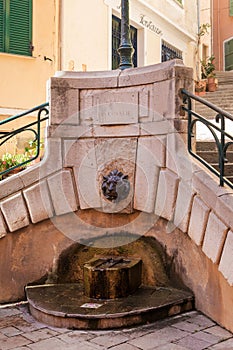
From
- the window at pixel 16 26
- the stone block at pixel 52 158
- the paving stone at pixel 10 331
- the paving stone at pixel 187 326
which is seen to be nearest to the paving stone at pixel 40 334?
the paving stone at pixel 10 331

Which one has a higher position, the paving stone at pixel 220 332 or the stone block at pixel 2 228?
the stone block at pixel 2 228

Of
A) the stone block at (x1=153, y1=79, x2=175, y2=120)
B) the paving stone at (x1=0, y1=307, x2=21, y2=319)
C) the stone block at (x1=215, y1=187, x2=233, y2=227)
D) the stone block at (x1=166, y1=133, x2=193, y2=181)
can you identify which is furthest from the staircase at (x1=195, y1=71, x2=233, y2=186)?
the paving stone at (x1=0, y1=307, x2=21, y2=319)

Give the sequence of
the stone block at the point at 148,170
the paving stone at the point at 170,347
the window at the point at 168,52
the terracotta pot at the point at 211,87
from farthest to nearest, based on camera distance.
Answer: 1. the window at the point at 168,52
2. the terracotta pot at the point at 211,87
3. the stone block at the point at 148,170
4. the paving stone at the point at 170,347

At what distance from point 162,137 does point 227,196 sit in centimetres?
109

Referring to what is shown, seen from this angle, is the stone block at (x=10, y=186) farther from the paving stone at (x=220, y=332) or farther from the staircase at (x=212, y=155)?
the paving stone at (x=220, y=332)

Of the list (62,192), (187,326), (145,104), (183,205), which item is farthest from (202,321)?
(145,104)

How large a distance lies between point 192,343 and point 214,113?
6.44 m

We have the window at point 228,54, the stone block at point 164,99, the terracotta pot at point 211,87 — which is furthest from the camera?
the window at point 228,54

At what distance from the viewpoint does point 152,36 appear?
41.9ft

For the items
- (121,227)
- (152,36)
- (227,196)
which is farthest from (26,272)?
(152,36)

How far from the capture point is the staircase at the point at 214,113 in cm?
520

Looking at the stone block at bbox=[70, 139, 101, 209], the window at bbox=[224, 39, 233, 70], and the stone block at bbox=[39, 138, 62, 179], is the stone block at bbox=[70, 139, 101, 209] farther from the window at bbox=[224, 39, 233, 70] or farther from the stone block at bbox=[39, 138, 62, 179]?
the window at bbox=[224, 39, 233, 70]

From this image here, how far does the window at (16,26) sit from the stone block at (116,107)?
455 cm

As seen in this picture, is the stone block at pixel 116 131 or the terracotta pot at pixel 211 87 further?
the terracotta pot at pixel 211 87
